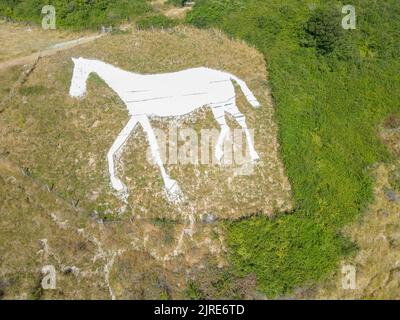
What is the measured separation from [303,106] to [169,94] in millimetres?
7172

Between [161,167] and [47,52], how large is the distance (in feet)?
38.3

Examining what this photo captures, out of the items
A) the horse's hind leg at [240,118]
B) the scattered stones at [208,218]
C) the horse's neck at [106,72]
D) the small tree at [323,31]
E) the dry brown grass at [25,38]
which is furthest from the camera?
the dry brown grass at [25,38]

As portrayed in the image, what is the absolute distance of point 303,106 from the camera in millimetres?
22188

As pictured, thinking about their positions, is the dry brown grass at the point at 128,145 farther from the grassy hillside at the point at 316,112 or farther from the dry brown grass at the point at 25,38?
the dry brown grass at the point at 25,38

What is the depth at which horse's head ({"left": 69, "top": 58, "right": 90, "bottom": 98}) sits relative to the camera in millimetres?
20938

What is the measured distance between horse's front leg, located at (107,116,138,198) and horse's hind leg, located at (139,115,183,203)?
0.55 meters

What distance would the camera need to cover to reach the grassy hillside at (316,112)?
59.4 ft

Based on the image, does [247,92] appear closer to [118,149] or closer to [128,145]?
[128,145]

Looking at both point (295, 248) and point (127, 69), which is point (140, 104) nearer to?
point (127, 69)

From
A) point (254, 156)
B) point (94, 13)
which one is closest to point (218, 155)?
point (254, 156)

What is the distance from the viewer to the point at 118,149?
19891mm

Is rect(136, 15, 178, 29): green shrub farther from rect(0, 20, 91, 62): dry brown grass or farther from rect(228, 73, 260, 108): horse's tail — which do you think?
rect(228, 73, 260, 108): horse's tail

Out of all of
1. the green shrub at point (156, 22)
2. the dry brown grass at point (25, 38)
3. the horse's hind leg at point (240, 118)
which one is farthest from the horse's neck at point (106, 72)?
the dry brown grass at point (25, 38)
